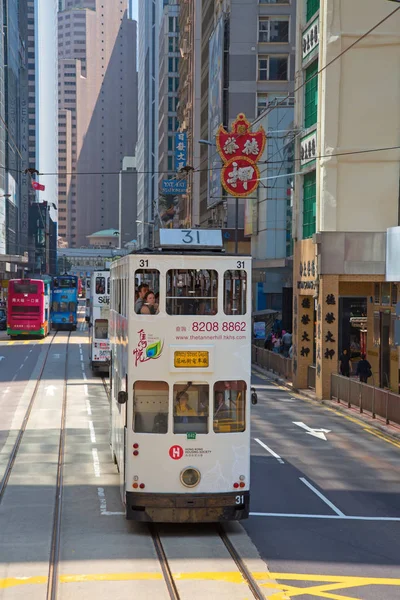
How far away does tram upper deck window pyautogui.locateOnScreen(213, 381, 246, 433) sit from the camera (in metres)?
13.3

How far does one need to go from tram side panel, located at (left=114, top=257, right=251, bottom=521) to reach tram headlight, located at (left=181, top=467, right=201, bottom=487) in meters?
0.01

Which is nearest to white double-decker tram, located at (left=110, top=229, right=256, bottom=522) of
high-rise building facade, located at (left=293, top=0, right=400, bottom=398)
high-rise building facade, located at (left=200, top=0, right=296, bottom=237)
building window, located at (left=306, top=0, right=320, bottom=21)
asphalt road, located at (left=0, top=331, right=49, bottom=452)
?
asphalt road, located at (left=0, top=331, right=49, bottom=452)

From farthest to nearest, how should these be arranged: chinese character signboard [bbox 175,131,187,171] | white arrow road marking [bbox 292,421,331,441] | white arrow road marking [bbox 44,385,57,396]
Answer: chinese character signboard [bbox 175,131,187,171]
white arrow road marking [bbox 44,385,57,396]
white arrow road marking [bbox 292,421,331,441]

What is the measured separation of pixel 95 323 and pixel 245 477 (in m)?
25.7

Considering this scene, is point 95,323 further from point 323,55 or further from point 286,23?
point 286,23

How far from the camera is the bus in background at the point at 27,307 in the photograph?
198 ft

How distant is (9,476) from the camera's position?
18438mm

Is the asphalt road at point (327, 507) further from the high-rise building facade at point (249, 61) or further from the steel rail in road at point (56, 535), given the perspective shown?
the high-rise building facade at point (249, 61)

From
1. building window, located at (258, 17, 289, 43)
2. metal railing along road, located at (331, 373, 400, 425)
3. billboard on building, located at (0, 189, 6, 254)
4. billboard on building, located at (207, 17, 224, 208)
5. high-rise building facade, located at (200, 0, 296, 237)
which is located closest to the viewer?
metal railing along road, located at (331, 373, 400, 425)

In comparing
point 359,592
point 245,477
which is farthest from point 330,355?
point 359,592

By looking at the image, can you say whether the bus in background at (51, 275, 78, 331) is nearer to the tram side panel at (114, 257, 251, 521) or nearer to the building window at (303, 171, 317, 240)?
the building window at (303, 171, 317, 240)

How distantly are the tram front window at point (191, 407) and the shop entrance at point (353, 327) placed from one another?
2612cm

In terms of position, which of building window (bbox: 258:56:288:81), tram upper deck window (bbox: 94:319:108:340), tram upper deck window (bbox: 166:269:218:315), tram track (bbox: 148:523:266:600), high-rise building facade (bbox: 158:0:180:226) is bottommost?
tram track (bbox: 148:523:266:600)

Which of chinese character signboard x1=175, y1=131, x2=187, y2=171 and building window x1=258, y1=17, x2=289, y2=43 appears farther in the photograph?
chinese character signboard x1=175, y1=131, x2=187, y2=171
